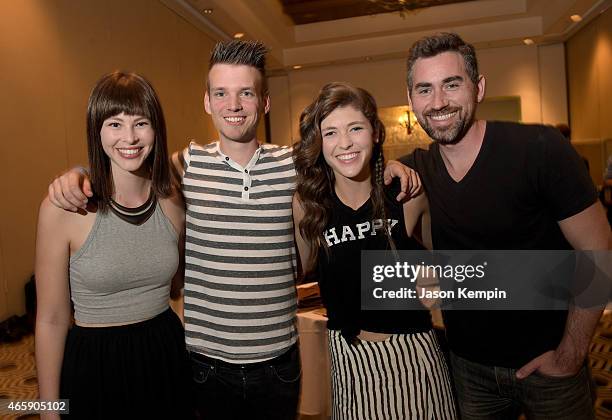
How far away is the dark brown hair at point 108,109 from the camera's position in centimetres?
140

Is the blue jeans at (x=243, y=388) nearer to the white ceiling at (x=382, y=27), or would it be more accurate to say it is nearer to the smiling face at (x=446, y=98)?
the smiling face at (x=446, y=98)

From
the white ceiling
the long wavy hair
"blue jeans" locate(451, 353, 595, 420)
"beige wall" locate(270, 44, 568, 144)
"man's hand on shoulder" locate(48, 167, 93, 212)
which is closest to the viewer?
"man's hand on shoulder" locate(48, 167, 93, 212)

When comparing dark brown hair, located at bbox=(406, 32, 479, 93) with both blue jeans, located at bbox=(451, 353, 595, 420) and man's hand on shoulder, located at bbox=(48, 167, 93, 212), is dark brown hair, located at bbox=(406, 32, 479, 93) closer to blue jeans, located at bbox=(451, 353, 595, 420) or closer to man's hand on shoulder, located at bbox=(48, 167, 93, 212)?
blue jeans, located at bbox=(451, 353, 595, 420)

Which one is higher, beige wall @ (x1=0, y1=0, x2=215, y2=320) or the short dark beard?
beige wall @ (x1=0, y1=0, x2=215, y2=320)

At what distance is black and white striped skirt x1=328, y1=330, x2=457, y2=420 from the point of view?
144 cm

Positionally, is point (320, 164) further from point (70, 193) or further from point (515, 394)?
point (515, 394)

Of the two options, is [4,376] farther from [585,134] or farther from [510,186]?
[585,134]

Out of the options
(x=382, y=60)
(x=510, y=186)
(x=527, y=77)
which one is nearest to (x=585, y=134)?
(x=527, y=77)

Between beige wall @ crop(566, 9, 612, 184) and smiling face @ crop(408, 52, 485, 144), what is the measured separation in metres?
6.44

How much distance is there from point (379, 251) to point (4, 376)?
2804mm

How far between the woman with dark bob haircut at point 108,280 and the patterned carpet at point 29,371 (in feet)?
5.41

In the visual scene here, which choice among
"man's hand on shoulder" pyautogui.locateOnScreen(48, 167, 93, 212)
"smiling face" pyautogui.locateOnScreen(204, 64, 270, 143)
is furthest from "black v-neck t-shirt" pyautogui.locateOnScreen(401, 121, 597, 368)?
"man's hand on shoulder" pyautogui.locateOnScreen(48, 167, 93, 212)

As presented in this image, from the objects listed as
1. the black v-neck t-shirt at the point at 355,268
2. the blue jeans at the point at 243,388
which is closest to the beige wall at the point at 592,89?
the black v-neck t-shirt at the point at 355,268

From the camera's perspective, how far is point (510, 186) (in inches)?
56.3
